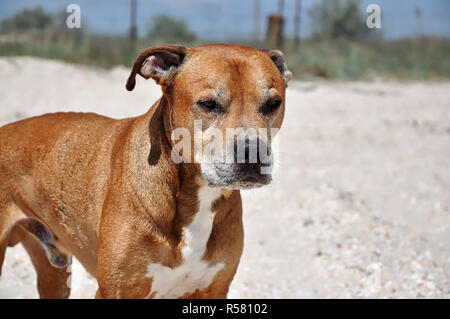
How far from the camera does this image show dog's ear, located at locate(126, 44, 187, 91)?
131 inches

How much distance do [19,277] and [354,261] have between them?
302cm

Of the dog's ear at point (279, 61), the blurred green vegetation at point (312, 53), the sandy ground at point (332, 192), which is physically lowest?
the sandy ground at point (332, 192)

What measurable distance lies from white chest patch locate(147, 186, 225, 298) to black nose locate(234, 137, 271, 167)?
0.50 meters

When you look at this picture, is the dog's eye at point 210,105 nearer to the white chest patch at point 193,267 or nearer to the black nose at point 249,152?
the black nose at point 249,152

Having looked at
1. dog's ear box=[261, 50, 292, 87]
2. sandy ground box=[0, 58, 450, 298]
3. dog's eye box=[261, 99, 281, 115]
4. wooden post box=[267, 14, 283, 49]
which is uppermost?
dog's ear box=[261, 50, 292, 87]

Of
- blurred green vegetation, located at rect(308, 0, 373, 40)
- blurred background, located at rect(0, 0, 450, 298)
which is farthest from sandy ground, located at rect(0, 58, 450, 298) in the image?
blurred green vegetation, located at rect(308, 0, 373, 40)

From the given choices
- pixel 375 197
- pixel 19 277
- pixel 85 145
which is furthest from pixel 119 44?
pixel 85 145

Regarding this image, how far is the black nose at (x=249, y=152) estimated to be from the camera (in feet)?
9.62

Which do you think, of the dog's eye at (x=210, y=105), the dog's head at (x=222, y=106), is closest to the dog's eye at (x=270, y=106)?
the dog's head at (x=222, y=106)

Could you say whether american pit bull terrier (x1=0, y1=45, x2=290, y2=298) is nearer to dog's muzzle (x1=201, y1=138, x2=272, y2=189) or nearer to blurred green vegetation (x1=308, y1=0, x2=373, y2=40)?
dog's muzzle (x1=201, y1=138, x2=272, y2=189)

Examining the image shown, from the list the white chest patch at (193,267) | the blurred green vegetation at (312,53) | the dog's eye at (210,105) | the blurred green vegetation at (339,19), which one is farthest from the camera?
the blurred green vegetation at (339,19)

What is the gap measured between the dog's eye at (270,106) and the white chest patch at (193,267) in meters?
0.55

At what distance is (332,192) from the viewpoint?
689 cm

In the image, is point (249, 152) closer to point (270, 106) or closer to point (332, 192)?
point (270, 106)
